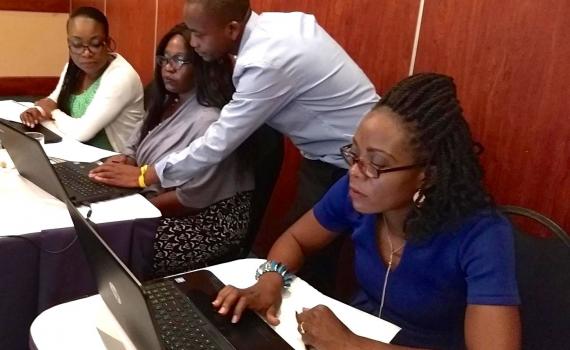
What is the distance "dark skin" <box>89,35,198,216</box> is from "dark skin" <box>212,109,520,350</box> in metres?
0.70

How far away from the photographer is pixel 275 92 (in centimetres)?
175

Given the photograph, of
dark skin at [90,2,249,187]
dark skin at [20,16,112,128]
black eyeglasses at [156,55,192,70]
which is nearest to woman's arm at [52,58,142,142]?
dark skin at [20,16,112,128]

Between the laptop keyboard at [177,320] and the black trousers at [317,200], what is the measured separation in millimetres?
793

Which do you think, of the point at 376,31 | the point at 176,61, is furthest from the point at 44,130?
the point at 376,31

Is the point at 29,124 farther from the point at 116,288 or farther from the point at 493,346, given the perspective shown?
the point at 493,346

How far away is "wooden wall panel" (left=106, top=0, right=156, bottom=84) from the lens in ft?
12.8

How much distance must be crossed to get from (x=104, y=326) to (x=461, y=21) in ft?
4.61

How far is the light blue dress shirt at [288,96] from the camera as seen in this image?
173 cm

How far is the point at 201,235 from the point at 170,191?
19cm

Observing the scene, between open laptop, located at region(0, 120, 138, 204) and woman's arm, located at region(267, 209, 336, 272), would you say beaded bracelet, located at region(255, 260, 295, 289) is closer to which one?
woman's arm, located at region(267, 209, 336, 272)

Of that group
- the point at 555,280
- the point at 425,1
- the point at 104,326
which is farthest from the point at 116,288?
the point at 425,1

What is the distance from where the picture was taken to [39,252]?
57.7 inches

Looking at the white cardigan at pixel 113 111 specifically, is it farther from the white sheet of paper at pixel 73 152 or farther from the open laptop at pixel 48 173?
the open laptop at pixel 48 173

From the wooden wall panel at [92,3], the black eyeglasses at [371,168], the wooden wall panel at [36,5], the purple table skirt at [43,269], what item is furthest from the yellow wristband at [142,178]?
the wooden wall panel at [36,5]
